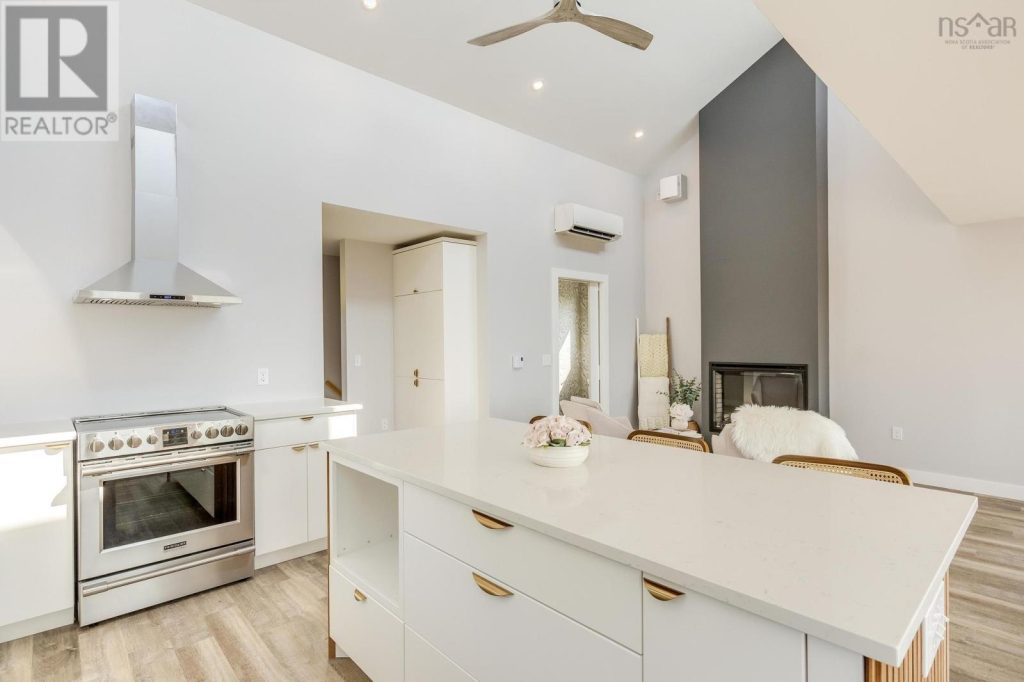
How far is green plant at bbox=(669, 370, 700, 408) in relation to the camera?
5.74 m

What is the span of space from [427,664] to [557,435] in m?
0.81

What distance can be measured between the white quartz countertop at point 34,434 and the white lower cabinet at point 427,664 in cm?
190

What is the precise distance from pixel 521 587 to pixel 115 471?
2.21 meters

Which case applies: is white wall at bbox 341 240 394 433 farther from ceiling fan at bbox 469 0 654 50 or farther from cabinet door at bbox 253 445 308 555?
ceiling fan at bbox 469 0 654 50

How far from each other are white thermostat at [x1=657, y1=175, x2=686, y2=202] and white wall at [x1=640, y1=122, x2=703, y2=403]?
0.36 feet

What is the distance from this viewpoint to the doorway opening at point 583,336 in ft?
18.2

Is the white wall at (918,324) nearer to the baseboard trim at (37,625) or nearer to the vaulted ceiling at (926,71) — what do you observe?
the vaulted ceiling at (926,71)

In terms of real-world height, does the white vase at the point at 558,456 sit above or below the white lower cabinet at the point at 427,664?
above

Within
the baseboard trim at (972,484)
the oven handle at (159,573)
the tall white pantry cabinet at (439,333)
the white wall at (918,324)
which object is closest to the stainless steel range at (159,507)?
the oven handle at (159,573)

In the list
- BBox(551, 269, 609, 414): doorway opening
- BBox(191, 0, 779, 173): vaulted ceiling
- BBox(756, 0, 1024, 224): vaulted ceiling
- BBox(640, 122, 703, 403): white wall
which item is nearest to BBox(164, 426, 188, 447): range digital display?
BBox(191, 0, 779, 173): vaulted ceiling

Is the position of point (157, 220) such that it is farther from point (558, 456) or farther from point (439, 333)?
point (558, 456)

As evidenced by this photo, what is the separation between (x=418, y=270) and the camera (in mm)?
4848

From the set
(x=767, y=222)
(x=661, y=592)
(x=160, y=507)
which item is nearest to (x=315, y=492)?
(x=160, y=507)

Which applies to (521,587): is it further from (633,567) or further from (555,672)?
(633,567)
